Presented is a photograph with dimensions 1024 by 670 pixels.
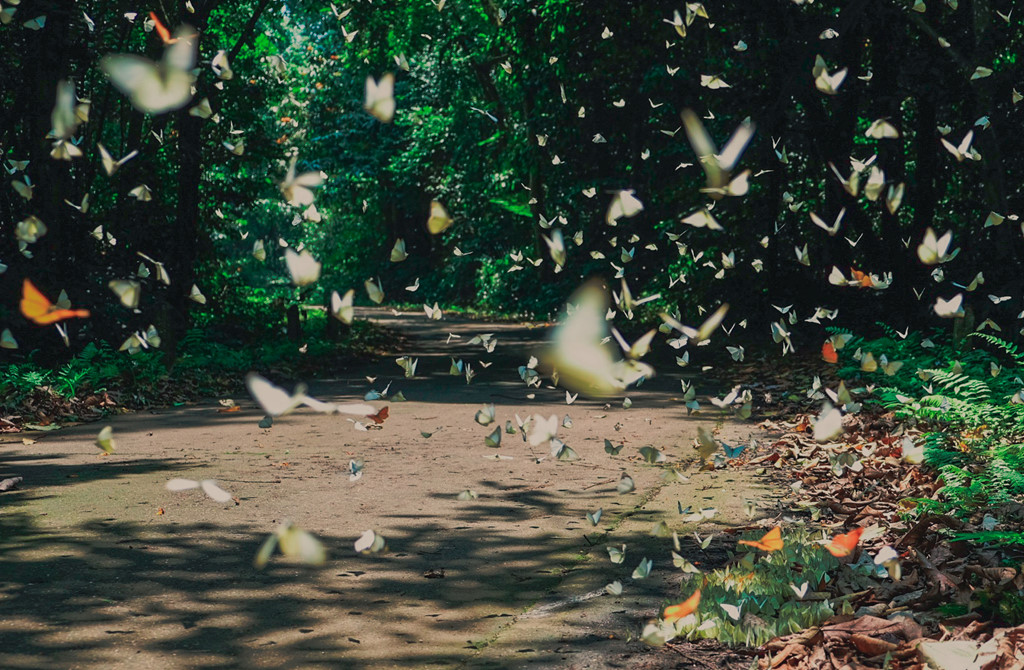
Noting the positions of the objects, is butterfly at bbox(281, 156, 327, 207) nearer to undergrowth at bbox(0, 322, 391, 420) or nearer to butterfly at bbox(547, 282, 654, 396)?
butterfly at bbox(547, 282, 654, 396)

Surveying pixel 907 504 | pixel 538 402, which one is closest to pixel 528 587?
pixel 907 504

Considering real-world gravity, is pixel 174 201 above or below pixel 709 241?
above

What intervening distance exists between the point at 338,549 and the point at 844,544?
232 centimetres

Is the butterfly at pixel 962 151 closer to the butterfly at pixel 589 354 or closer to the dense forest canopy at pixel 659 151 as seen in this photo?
the dense forest canopy at pixel 659 151

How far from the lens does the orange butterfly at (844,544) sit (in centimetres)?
387

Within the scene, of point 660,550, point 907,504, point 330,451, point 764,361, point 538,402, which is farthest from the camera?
point 764,361

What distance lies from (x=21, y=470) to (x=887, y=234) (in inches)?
421

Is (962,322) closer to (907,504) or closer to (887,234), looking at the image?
(887,234)

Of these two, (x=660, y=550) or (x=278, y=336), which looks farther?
(x=278, y=336)

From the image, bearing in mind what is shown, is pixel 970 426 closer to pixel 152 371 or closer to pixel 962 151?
pixel 962 151

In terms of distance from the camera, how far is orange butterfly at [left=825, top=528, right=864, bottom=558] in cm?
387

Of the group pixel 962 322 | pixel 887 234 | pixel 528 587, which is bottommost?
pixel 528 587

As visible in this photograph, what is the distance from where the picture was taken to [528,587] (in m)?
4.15

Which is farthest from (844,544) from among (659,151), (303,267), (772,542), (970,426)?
(659,151)
